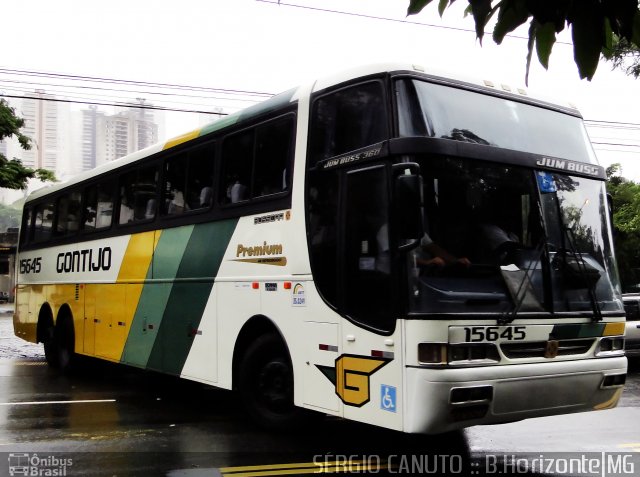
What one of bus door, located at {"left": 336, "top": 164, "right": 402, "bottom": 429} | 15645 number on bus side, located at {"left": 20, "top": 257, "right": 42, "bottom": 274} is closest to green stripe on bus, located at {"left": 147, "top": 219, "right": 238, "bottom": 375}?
bus door, located at {"left": 336, "top": 164, "right": 402, "bottom": 429}

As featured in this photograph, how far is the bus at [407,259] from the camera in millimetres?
5352

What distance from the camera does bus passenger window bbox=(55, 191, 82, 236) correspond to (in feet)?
40.4

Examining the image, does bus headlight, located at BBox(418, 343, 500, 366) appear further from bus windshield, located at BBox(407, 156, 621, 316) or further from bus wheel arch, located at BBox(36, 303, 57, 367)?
bus wheel arch, located at BBox(36, 303, 57, 367)

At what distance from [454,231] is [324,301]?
54.5 inches

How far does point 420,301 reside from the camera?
5.29 m

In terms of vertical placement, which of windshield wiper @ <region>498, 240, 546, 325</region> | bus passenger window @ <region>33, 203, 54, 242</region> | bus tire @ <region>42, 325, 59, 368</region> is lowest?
bus tire @ <region>42, 325, 59, 368</region>

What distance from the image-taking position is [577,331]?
19.5 feet

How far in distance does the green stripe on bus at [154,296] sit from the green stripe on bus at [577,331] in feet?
15.1

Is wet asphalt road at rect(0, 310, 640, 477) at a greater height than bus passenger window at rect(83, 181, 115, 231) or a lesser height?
lesser

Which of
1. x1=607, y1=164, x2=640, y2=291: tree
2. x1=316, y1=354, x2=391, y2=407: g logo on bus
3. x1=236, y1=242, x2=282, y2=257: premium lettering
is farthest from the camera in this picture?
x1=607, y1=164, x2=640, y2=291: tree

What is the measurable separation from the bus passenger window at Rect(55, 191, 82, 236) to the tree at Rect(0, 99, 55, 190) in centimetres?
1420

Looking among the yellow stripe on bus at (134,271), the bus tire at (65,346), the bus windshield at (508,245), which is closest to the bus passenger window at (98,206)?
the yellow stripe on bus at (134,271)

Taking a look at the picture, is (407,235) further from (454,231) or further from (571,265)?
(571,265)

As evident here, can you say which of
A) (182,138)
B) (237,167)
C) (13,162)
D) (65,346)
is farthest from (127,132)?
(237,167)
